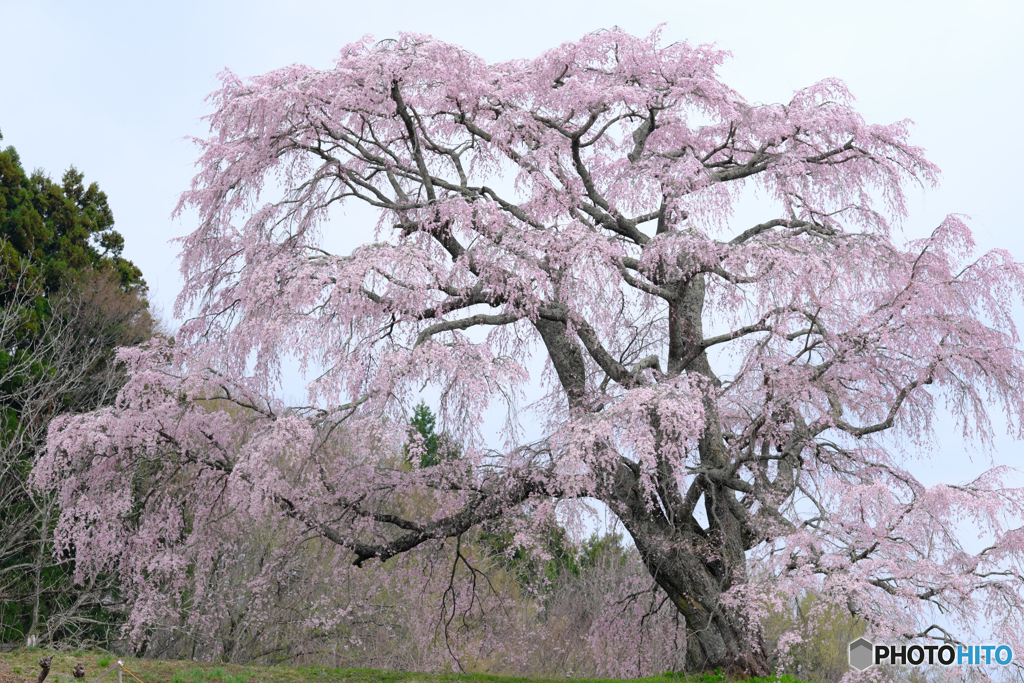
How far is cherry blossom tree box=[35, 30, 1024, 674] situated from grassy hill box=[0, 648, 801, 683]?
0.60 m

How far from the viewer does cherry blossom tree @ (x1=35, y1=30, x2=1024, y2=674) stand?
8.14m

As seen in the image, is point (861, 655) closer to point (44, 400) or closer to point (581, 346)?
point (581, 346)

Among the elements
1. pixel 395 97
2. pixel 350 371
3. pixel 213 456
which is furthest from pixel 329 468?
pixel 395 97

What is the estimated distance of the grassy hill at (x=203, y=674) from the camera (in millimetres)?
8531

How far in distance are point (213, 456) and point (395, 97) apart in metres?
4.54

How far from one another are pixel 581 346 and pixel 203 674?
18.8 feet

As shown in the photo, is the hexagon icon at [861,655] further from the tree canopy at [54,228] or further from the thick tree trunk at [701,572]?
the tree canopy at [54,228]

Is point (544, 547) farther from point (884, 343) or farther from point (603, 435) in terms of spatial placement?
point (884, 343)

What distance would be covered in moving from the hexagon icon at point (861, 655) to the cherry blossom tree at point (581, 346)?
35 cm

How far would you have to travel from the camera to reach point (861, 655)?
738 centimetres

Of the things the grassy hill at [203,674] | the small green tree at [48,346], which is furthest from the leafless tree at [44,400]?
the grassy hill at [203,674]

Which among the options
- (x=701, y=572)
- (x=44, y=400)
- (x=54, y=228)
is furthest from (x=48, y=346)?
(x=701, y=572)

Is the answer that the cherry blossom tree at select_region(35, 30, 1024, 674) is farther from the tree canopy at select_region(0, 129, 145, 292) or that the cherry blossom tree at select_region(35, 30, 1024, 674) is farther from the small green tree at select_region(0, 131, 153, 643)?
the tree canopy at select_region(0, 129, 145, 292)

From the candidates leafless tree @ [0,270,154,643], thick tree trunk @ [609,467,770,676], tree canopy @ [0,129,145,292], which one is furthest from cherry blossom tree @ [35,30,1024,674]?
tree canopy @ [0,129,145,292]
